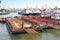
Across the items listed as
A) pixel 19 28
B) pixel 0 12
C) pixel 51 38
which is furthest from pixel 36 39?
pixel 0 12

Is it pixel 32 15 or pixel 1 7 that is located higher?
pixel 1 7

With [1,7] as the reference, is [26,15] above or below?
below

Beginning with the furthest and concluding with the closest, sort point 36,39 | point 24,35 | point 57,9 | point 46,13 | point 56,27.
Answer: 1. point 46,13
2. point 57,9
3. point 56,27
4. point 24,35
5. point 36,39

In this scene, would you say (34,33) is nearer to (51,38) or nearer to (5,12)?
(51,38)

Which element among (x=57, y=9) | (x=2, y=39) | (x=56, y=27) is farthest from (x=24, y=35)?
(x=57, y=9)

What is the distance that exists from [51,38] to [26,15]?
20.3ft

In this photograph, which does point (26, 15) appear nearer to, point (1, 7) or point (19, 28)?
point (1, 7)

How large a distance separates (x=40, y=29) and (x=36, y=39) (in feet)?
3.72

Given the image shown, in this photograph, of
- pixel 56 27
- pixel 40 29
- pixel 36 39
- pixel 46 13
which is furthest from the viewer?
pixel 46 13

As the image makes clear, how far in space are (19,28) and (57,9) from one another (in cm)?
399

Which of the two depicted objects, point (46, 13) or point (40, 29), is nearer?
point (40, 29)

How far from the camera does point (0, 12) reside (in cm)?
1145

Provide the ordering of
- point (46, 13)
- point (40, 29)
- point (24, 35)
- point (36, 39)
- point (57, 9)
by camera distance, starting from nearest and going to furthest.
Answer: point (36, 39)
point (24, 35)
point (40, 29)
point (57, 9)
point (46, 13)

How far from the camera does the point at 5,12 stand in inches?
441
